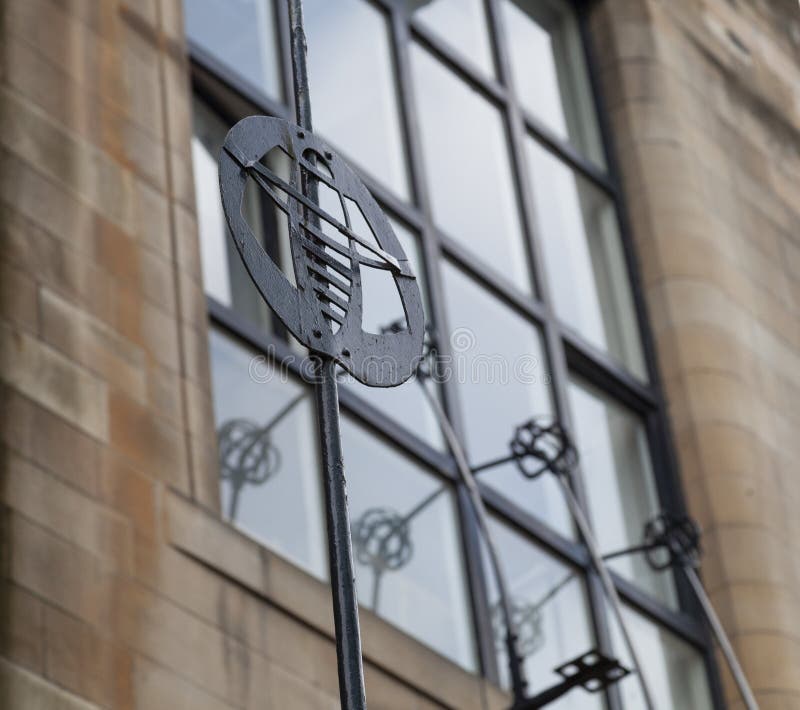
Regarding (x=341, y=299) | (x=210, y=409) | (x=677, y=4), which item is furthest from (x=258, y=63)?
Result: (x=341, y=299)

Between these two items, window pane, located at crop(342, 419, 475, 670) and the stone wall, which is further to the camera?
the stone wall

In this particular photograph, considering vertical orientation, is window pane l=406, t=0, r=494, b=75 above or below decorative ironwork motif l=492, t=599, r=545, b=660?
above

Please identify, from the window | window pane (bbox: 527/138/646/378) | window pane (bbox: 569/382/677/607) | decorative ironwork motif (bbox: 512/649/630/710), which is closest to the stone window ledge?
the window

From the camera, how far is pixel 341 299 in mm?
4727

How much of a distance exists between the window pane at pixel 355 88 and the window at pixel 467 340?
0.02 meters

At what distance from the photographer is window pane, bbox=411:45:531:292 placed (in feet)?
46.4

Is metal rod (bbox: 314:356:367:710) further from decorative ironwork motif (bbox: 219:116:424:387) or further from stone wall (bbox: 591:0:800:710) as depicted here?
stone wall (bbox: 591:0:800:710)

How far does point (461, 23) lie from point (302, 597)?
298 inches

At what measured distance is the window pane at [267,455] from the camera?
32.8ft

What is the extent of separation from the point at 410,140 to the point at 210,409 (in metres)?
4.80

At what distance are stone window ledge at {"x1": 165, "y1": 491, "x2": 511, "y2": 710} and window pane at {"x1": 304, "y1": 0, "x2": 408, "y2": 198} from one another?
435 cm

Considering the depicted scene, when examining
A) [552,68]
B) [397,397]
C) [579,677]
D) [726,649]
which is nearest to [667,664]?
[726,649]

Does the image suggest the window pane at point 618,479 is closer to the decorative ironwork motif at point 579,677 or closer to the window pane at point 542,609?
the window pane at point 542,609

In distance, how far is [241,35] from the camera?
41.0ft
